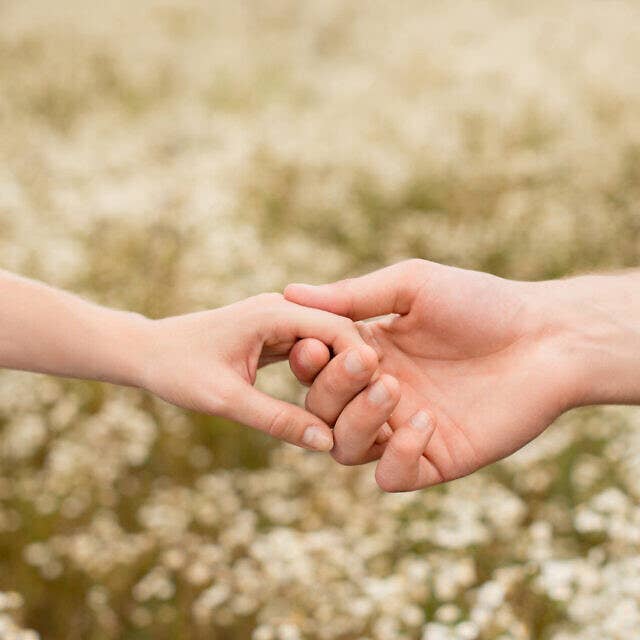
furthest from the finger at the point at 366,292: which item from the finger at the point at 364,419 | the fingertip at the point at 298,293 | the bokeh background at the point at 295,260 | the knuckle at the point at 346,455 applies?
the bokeh background at the point at 295,260

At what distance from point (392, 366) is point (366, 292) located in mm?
264

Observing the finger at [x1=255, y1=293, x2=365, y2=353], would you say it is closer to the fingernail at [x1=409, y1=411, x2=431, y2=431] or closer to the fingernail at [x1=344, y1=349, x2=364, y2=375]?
the fingernail at [x1=344, y1=349, x2=364, y2=375]

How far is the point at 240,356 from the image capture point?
223 cm

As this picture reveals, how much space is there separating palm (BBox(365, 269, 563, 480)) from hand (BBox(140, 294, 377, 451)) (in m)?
0.26

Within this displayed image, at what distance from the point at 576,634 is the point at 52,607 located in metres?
1.65

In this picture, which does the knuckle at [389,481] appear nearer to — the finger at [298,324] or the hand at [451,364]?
the hand at [451,364]

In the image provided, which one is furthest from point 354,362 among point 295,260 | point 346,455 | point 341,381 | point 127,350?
point 295,260

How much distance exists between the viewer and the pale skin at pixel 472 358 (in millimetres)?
2375

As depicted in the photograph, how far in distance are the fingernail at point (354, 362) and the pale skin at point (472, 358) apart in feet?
0.35

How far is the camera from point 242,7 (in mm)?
11648

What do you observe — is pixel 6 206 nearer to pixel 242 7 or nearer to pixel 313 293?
pixel 313 293

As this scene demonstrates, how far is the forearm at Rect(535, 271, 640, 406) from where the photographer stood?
7.88ft

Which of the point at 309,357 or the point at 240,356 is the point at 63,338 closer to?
the point at 240,356

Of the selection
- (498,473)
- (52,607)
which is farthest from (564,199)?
(52,607)
